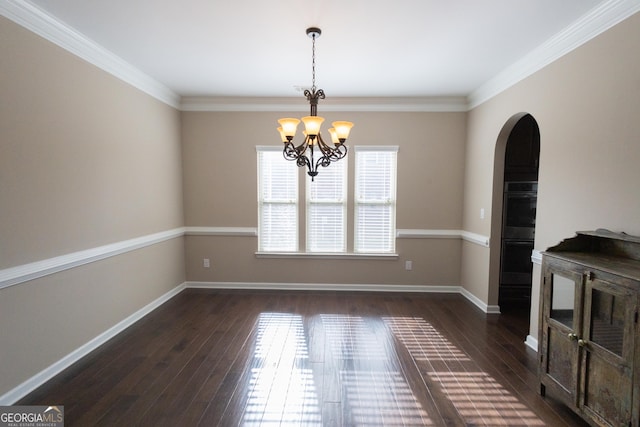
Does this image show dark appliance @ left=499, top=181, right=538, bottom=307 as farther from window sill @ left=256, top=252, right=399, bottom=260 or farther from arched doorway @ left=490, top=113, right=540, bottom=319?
window sill @ left=256, top=252, right=399, bottom=260

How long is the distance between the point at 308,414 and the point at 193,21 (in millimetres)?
3072

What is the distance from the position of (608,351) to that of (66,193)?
157 inches

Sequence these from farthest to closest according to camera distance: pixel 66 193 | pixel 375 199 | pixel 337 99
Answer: pixel 375 199, pixel 337 99, pixel 66 193

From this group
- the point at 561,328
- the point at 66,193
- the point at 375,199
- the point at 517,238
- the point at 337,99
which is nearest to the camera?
the point at 561,328

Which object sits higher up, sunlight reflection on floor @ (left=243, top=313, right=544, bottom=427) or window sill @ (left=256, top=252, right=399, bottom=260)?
window sill @ (left=256, top=252, right=399, bottom=260)

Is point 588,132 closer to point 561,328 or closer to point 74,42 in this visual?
point 561,328

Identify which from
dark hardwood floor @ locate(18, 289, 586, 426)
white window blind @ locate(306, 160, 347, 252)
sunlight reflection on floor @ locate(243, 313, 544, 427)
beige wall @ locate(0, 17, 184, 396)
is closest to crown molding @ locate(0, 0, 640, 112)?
beige wall @ locate(0, 17, 184, 396)

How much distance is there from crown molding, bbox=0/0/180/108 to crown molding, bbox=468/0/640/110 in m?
4.09

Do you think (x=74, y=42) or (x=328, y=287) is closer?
(x=74, y=42)

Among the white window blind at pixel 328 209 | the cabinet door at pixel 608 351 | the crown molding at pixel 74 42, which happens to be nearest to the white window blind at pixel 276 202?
the white window blind at pixel 328 209

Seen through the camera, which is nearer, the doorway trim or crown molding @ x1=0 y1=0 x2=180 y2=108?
crown molding @ x1=0 y1=0 x2=180 y2=108

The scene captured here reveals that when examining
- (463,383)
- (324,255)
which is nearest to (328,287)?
(324,255)

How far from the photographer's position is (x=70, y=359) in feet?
8.55

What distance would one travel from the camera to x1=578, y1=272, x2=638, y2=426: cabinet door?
1.63 m
